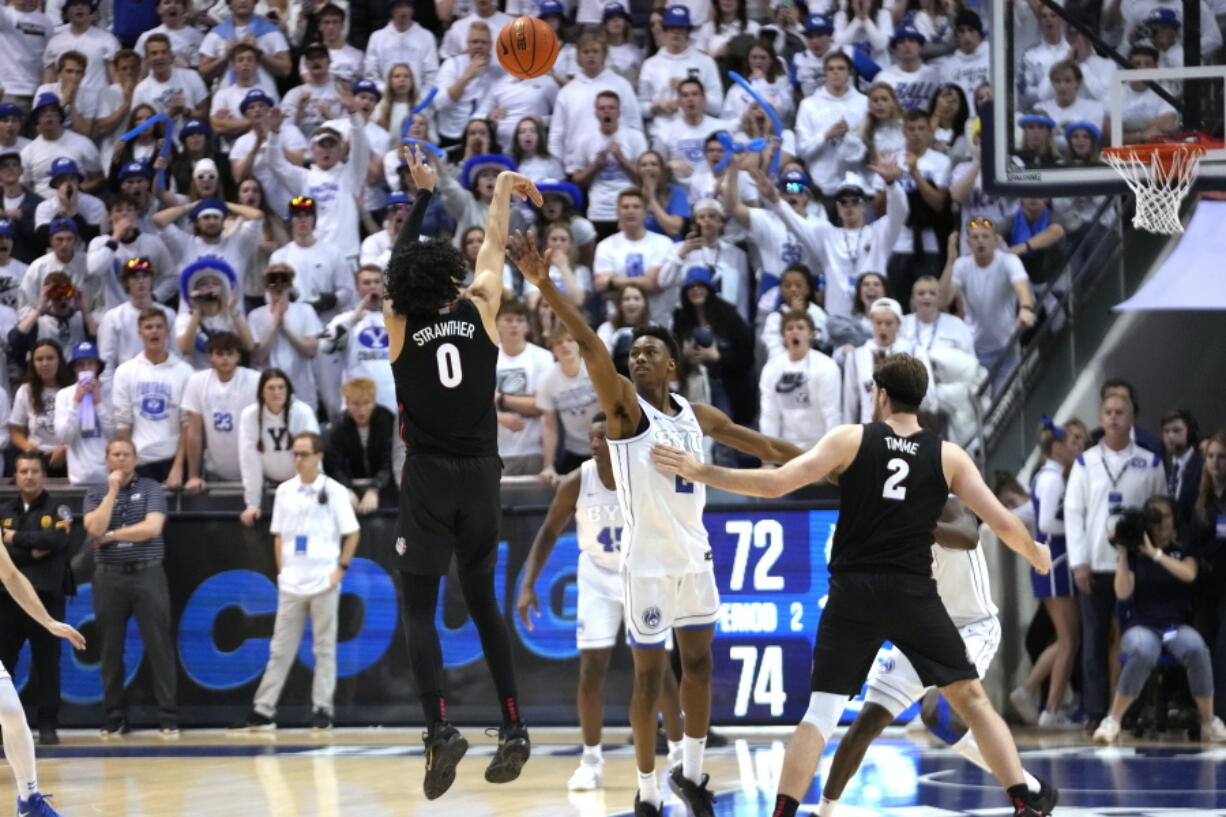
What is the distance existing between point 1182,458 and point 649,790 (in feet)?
21.8

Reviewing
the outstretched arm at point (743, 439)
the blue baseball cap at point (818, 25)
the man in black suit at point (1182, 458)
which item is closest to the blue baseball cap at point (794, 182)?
the blue baseball cap at point (818, 25)

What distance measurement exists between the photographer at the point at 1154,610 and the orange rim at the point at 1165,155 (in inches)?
113

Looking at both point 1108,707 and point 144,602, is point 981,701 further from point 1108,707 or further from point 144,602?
point 144,602

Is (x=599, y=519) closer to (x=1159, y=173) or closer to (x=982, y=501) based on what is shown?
(x=982, y=501)

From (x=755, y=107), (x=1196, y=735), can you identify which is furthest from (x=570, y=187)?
(x=1196, y=735)

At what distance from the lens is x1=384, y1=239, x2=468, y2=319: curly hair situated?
775 centimetres

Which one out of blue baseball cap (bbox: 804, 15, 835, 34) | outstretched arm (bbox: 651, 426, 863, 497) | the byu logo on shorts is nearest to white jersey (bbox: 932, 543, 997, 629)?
outstretched arm (bbox: 651, 426, 863, 497)

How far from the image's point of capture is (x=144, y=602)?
560 inches

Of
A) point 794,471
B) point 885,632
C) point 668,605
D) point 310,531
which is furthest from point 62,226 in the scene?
point 885,632

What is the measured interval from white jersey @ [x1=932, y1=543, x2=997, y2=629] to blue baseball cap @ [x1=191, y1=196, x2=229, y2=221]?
903 cm

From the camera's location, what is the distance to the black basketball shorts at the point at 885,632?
7504 mm

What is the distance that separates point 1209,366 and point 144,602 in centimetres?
915

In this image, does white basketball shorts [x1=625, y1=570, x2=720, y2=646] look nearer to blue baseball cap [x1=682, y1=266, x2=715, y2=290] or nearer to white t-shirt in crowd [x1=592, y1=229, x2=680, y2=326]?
blue baseball cap [x1=682, y1=266, x2=715, y2=290]

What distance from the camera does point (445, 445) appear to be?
789cm
